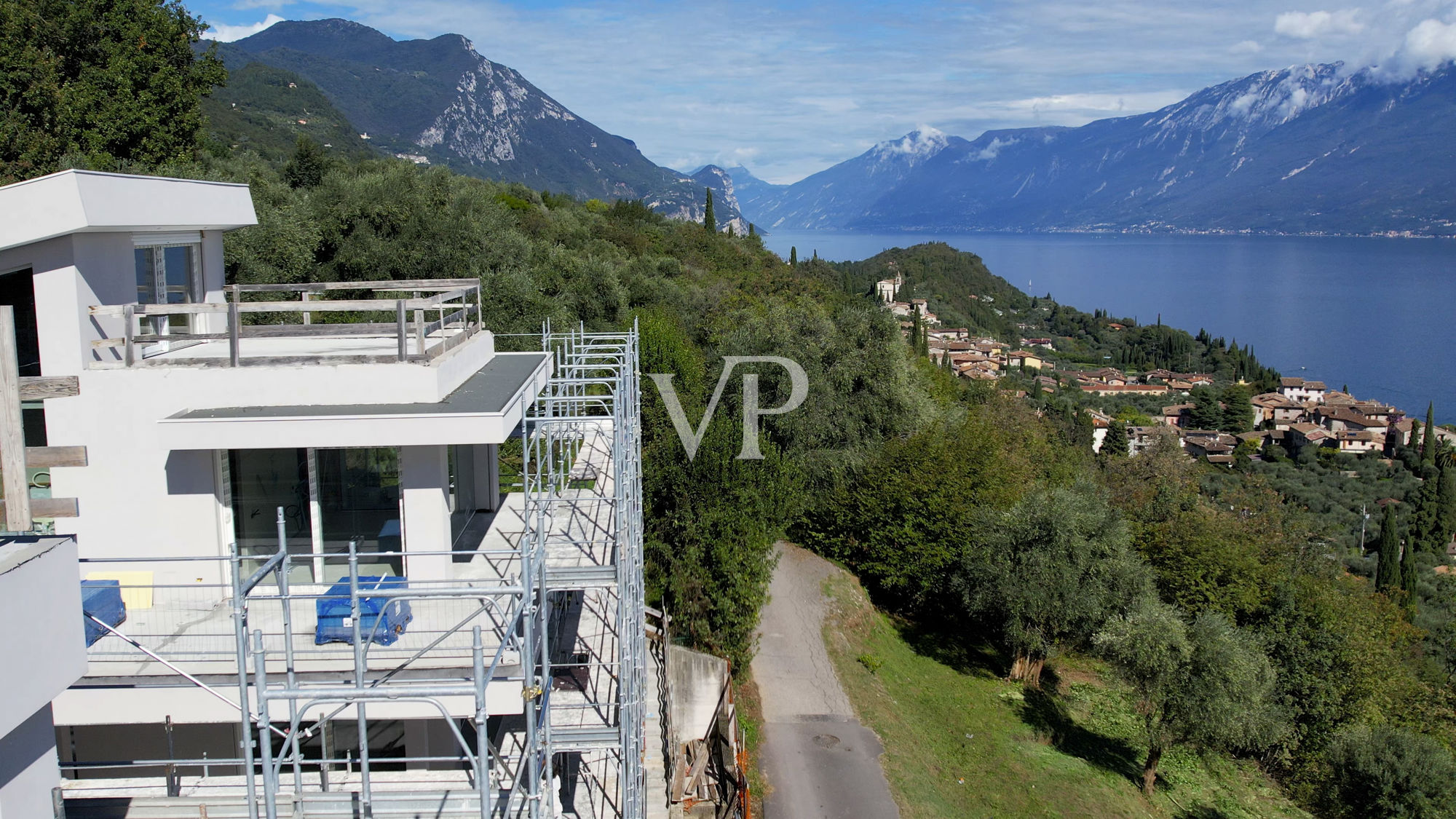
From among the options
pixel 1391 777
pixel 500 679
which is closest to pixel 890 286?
pixel 1391 777

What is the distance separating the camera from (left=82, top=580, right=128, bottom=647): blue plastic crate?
25.9 ft

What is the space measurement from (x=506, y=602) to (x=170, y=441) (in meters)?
3.54

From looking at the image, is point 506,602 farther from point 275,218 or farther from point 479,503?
point 275,218

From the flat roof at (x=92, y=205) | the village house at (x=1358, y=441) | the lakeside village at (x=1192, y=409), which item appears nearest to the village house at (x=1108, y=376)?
the lakeside village at (x=1192, y=409)

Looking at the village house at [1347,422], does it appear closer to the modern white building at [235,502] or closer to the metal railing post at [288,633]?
the modern white building at [235,502]

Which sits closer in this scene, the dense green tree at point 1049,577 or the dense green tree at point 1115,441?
the dense green tree at point 1049,577

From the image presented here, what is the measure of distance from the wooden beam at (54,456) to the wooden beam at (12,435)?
0.31 feet

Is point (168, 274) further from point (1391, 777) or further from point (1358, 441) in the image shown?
point (1358, 441)

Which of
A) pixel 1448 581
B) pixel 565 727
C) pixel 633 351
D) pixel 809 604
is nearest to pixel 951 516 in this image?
pixel 809 604

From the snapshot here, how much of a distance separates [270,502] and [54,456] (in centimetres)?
204

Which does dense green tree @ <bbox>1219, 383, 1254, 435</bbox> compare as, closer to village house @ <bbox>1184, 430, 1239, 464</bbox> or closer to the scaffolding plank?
village house @ <bbox>1184, 430, 1239, 464</bbox>

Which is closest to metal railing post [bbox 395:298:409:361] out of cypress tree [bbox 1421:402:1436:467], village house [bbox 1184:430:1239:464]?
village house [bbox 1184:430:1239:464]

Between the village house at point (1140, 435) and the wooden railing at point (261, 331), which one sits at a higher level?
the wooden railing at point (261, 331)

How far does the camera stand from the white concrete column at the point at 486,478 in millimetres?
11875
